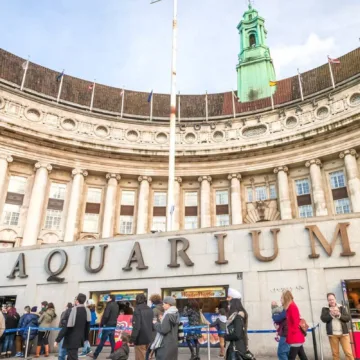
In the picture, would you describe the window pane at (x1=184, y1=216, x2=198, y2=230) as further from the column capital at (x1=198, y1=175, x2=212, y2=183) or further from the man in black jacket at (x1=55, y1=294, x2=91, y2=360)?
the man in black jacket at (x1=55, y1=294, x2=91, y2=360)

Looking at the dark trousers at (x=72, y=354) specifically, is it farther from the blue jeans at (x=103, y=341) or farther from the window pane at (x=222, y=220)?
the window pane at (x=222, y=220)

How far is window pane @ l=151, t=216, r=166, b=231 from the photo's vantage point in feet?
114

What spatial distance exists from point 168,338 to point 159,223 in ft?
95.1

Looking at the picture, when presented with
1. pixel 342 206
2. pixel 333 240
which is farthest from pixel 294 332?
pixel 342 206

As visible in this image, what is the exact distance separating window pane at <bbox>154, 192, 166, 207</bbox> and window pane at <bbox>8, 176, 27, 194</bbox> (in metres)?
12.8

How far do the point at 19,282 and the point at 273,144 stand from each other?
25.6 metres

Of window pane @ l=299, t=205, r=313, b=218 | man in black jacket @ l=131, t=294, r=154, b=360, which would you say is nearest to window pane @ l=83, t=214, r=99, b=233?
window pane @ l=299, t=205, r=313, b=218

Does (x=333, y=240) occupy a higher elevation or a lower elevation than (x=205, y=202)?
lower

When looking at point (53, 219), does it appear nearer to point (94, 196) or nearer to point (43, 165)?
point (94, 196)

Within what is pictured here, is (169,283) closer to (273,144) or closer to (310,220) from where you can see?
(310,220)

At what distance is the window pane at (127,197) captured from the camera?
118 feet

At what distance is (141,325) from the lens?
748cm

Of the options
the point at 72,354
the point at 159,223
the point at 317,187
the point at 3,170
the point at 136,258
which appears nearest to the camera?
the point at 72,354

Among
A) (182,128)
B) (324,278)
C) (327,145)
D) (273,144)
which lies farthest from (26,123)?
(324,278)
